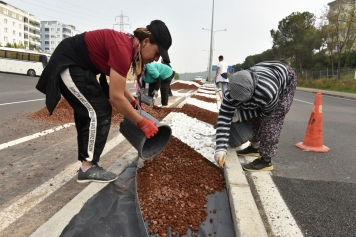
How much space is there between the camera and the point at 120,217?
2.14 m

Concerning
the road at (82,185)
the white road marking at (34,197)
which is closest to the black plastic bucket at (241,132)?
the road at (82,185)

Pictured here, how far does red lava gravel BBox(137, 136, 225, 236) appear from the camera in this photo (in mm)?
2033

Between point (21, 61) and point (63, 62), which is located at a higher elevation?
point (21, 61)

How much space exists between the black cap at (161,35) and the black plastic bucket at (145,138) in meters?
0.66

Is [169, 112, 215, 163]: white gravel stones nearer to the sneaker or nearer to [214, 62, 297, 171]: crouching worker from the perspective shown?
[214, 62, 297, 171]: crouching worker

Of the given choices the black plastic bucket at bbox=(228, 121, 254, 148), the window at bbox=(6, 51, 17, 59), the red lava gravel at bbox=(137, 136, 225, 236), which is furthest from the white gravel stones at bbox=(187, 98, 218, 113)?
the window at bbox=(6, 51, 17, 59)

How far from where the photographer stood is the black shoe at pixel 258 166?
3236 mm

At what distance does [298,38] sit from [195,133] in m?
43.8

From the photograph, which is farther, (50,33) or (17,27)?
(50,33)

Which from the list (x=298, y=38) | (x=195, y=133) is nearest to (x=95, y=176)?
(x=195, y=133)

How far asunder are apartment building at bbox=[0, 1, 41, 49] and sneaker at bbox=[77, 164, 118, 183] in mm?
87320

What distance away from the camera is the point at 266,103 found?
9.66 feet

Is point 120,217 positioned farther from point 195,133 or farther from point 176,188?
point 195,133

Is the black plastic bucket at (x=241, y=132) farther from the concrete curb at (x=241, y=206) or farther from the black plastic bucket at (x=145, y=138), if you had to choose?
the black plastic bucket at (x=145, y=138)
